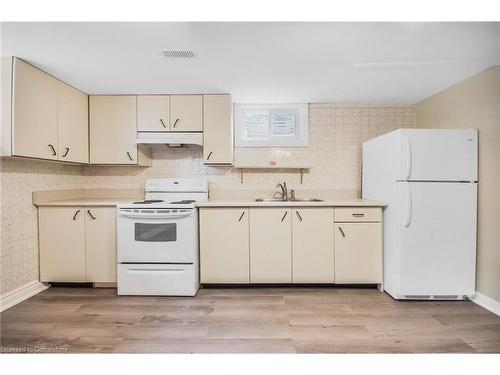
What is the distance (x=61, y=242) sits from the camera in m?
2.67

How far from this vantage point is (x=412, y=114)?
332cm

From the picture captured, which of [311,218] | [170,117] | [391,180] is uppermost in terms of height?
[170,117]

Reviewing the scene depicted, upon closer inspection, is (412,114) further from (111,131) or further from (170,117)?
(111,131)

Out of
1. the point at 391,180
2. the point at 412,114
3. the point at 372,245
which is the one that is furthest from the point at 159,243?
the point at 412,114

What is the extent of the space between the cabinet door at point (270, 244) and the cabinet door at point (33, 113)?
6.42 feet

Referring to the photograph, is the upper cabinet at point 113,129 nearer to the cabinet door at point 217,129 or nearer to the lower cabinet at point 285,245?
the cabinet door at point 217,129

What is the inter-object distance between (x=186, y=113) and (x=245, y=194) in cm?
115

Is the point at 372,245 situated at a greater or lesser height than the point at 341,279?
greater

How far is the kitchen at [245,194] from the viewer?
1896 mm

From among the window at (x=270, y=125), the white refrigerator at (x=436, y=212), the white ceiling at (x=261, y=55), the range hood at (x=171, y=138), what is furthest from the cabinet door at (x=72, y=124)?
the white refrigerator at (x=436, y=212)

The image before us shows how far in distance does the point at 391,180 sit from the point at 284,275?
4.43 ft

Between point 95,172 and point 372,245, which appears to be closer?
point 372,245

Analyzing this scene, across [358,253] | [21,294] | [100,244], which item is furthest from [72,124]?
[358,253]

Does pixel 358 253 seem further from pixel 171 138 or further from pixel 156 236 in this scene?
pixel 171 138
